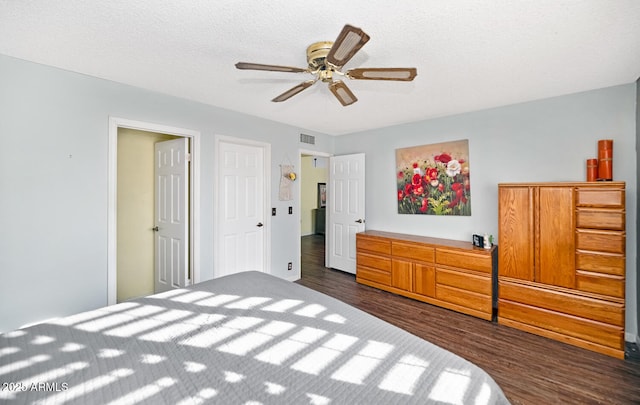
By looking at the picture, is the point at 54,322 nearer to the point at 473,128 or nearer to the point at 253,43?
the point at 253,43

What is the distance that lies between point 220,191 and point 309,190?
5017 mm

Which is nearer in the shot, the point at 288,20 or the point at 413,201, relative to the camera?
the point at 288,20

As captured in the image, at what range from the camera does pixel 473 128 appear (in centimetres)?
337

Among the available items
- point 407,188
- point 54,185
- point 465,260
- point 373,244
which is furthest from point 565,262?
point 54,185

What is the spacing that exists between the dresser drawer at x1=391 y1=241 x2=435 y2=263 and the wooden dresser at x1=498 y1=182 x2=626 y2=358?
0.73 meters

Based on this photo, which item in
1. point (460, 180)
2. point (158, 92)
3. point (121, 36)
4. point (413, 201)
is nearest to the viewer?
point (121, 36)

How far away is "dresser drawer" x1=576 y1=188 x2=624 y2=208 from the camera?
227cm

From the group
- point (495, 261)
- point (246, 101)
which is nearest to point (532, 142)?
point (495, 261)

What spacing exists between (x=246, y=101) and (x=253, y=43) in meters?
1.27

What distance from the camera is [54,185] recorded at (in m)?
2.18

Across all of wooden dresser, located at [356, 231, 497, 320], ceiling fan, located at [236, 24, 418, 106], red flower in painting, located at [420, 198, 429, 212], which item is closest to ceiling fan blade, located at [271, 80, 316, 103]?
ceiling fan, located at [236, 24, 418, 106]

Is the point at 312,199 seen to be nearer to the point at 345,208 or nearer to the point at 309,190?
the point at 309,190

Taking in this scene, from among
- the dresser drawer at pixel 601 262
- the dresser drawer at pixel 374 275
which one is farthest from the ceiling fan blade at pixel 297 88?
the dresser drawer at pixel 601 262

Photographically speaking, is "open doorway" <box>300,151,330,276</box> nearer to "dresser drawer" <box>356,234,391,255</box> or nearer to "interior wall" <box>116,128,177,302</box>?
"dresser drawer" <box>356,234,391,255</box>
